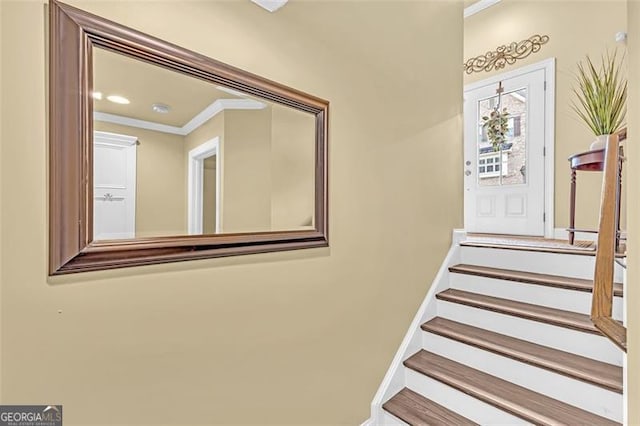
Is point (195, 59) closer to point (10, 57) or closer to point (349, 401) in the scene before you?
point (10, 57)

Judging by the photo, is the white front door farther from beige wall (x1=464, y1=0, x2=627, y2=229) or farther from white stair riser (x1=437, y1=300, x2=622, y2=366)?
white stair riser (x1=437, y1=300, x2=622, y2=366)

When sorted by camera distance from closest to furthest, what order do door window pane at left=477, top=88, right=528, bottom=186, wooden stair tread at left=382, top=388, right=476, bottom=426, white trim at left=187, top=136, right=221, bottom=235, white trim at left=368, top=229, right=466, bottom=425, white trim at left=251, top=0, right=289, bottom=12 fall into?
1. white trim at left=187, top=136, right=221, bottom=235
2. white trim at left=251, top=0, right=289, bottom=12
3. wooden stair tread at left=382, top=388, right=476, bottom=426
4. white trim at left=368, top=229, right=466, bottom=425
5. door window pane at left=477, top=88, right=528, bottom=186

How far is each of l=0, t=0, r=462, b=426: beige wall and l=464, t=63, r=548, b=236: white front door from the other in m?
2.08

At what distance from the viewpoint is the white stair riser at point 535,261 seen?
1.98 meters

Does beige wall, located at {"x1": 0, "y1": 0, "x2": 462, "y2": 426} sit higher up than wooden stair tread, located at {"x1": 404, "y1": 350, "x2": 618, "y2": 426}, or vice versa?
beige wall, located at {"x1": 0, "y1": 0, "x2": 462, "y2": 426}

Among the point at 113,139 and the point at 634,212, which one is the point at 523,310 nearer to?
the point at 634,212

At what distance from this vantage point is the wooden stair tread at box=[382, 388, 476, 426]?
5.55 ft

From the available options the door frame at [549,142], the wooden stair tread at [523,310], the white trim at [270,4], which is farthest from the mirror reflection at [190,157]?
the door frame at [549,142]

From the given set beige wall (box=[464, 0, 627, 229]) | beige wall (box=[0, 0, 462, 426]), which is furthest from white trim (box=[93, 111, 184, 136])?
beige wall (box=[464, 0, 627, 229])

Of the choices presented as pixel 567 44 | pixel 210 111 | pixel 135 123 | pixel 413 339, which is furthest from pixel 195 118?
pixel 567 44

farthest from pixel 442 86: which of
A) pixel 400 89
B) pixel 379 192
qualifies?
pixel 379 192

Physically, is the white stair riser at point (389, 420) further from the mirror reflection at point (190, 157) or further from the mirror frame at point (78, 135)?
the mirror frame at point (78, 135)

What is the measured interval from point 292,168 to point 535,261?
1.87 meters

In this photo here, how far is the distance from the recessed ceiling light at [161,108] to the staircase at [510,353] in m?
1.79
